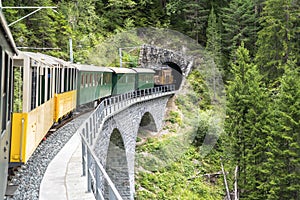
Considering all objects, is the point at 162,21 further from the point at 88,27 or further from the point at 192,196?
the point at 192,196

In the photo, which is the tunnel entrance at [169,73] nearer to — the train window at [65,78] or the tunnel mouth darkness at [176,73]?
the tunnel mouth darkness at [176,73]

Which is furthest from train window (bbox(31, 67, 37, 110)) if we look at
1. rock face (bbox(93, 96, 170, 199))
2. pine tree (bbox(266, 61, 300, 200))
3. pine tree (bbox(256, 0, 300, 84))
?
pine tree (bbox(256, 0, 300, 84))

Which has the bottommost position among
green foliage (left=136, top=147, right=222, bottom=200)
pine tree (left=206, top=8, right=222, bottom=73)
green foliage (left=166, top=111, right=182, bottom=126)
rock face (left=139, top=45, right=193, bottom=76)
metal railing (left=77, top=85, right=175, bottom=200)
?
green foliage (left=136, top=147, right=222, bottom=200)

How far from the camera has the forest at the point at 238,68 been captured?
804 inches

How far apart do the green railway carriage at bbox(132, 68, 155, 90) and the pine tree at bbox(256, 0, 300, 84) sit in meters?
11.1

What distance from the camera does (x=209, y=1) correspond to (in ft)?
155

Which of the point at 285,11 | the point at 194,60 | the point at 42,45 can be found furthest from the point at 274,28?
the point at 42,45

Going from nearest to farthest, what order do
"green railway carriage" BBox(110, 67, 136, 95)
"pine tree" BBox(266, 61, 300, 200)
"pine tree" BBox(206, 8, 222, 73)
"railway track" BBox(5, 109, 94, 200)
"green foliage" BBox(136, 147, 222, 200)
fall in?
"railway track" BBox(5, 109, 94, 200) → "pine tree" BBox(266, 61, 300, 200) → "green foliage" BBox(136, 147, 222, 200) → "green railway carriage" BBox(110, 67, 136, 95) → "pine tree" BBox(206, 8, 222, 73)

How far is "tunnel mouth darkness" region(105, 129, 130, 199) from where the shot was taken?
69.8ft

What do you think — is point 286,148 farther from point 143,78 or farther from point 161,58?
point 161,58

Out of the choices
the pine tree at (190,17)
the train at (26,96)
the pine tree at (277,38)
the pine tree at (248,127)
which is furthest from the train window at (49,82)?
the pine tree at (190,17)

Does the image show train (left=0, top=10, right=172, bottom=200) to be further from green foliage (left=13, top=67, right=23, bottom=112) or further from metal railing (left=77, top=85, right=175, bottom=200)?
metal railing (left=77, top=85, right=175, bottom=200)

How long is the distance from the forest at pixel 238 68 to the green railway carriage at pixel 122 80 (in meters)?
4.52

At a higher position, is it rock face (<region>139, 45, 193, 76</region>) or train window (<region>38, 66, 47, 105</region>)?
rock face (<region>139, 45, 193, 76</region>)
